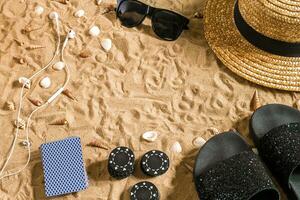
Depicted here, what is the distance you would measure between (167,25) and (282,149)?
51 cm

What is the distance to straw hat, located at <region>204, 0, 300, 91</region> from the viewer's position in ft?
3.85

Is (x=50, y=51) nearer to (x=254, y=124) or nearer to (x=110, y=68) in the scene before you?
(x=110, y=68)

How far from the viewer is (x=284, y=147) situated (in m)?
1.12

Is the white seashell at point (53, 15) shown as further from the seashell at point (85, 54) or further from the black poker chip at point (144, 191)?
the black poker chip at point (144, 191)

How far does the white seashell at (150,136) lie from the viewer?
3.95ft

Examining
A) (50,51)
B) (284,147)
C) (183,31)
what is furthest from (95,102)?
(284,147)

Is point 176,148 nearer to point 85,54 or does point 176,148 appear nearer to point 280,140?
point 280,140

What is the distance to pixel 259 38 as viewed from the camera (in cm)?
125

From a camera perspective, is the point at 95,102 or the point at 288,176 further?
the point at 95,102

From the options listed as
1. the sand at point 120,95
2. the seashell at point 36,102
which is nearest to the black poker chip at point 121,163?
the sand at point 120,95

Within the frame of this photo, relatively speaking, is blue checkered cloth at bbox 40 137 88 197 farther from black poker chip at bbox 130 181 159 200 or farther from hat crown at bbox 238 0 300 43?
hat crown at bbox 238 0 300 43

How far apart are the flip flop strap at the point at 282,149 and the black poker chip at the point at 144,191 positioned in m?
0.28

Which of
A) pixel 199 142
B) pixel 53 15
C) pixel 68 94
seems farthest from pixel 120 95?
pixel 53 15

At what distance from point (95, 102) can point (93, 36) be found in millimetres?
234
